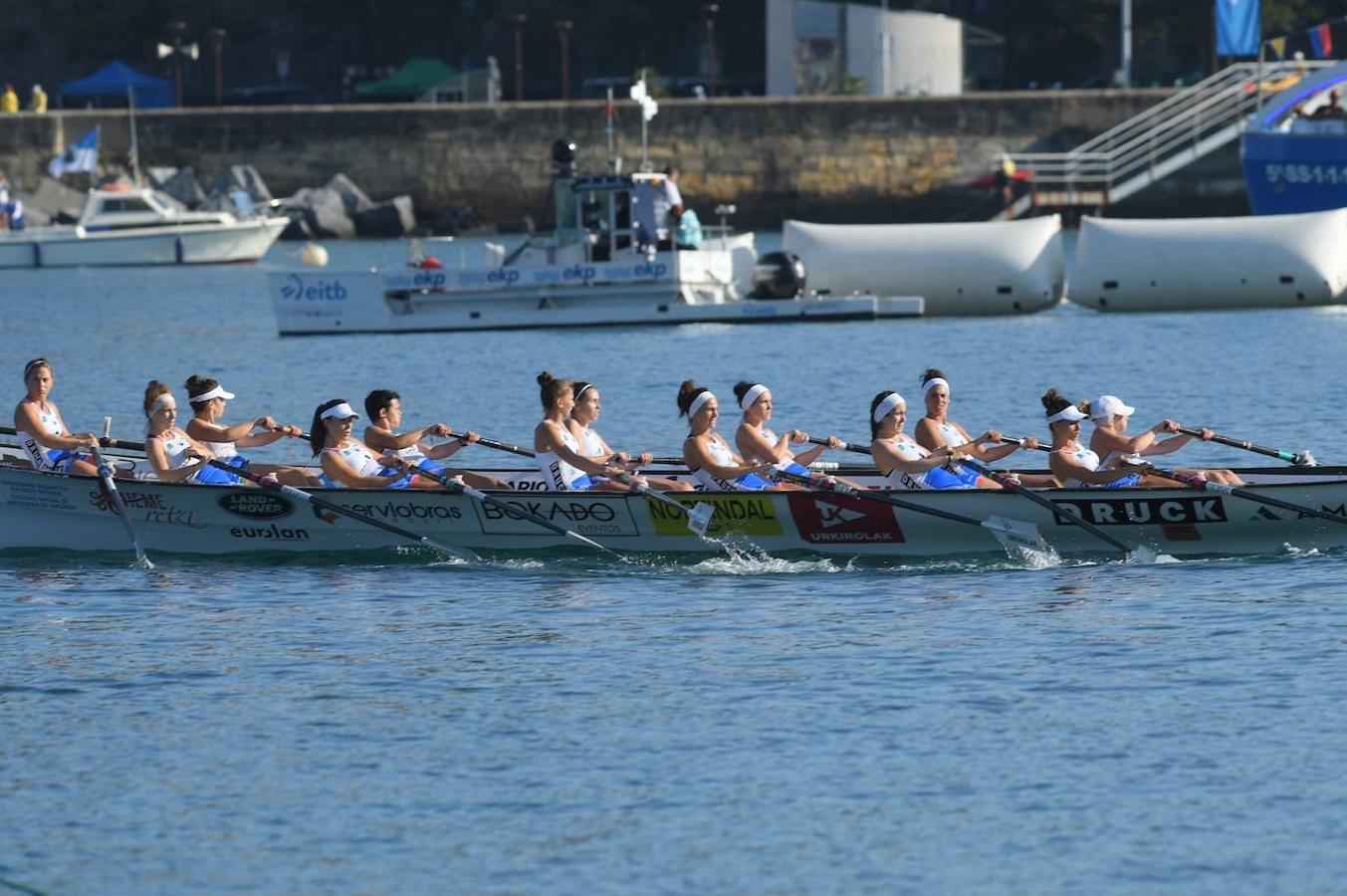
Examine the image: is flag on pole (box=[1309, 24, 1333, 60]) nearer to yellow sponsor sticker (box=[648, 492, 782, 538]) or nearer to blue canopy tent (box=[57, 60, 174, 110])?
blue canopy tent (box=[57, 60, 174, 110])

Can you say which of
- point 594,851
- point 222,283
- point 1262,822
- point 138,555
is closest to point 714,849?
point 594,851

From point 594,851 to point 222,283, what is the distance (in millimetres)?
50181

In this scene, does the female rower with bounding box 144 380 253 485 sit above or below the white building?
below

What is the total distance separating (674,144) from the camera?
70.6 meters

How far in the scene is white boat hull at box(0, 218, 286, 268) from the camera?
216 feet

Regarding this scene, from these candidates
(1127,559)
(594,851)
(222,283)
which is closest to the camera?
(594,851)

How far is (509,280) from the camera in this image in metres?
43.0

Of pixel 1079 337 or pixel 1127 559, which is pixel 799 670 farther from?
pixel 1079 337

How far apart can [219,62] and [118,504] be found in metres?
67.8

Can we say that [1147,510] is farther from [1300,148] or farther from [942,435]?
[1300,148]

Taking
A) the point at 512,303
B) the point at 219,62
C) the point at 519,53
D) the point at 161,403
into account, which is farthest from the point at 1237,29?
the point at 161,403

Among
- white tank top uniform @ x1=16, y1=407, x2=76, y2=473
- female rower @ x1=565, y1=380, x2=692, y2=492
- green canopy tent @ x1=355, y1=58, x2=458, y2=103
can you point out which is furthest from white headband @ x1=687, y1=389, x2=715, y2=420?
green canopy tent @ x1=355, y1=58, x2=458, y2=103

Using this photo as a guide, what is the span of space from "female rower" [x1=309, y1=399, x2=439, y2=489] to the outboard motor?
2385 cm

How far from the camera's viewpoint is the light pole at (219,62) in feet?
279
